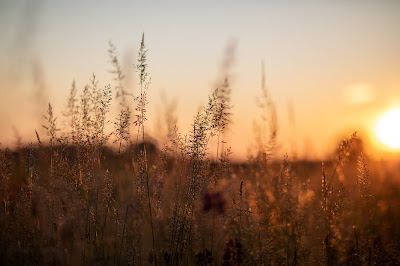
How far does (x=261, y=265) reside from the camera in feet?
8.25

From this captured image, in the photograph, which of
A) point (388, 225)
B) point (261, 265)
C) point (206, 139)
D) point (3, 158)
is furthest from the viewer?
point (388, 225)

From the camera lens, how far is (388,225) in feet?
11.3

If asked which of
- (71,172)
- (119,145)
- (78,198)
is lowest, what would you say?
(78,198)

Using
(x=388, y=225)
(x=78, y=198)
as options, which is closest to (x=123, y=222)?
(x=78, y=198)

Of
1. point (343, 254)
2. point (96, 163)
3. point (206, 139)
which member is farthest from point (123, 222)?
point (343, 254)

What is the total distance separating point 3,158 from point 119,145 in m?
1.10

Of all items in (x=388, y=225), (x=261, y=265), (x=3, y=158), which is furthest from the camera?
(x=388, y=225)

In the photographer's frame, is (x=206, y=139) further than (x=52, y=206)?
No

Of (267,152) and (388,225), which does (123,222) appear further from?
(388,225)

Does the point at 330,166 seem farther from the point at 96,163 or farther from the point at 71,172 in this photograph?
the point at 71,172

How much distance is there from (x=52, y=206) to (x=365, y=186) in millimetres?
2638

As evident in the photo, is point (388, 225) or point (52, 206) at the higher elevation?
point (52, 206)

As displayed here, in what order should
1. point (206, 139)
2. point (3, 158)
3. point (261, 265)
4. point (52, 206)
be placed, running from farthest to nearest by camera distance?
point (3, 158)
point (52, 206)
point (206, 139)
point (261, 265)

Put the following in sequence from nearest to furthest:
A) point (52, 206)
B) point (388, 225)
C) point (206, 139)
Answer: point (206, 139) < point (52, 206) < point (388, 225)
